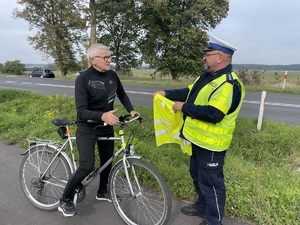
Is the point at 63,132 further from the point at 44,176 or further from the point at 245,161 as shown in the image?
the point at 245,161

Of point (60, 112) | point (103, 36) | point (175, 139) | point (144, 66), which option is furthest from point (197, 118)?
point (103, 36)

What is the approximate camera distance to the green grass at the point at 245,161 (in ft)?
10.5

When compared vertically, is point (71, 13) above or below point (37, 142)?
above

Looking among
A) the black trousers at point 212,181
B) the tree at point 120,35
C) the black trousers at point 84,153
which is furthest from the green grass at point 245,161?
the tree at point 120,35

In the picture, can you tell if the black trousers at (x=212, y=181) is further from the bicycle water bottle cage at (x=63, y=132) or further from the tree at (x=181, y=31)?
the tree at (x=181, y=31)

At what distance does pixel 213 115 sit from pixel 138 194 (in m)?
1.32

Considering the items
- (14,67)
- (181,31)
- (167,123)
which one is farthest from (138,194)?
(14,67)

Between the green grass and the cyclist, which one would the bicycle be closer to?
the cyclist

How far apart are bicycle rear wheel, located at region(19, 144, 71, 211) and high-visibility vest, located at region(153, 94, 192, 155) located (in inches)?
49.8

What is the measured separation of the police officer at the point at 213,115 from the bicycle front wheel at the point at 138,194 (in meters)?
0.53

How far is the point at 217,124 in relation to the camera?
262 cm

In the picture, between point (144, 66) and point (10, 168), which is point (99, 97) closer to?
point (10, 168)

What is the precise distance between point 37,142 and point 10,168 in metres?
1.55

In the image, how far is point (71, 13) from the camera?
3644 centimetres
